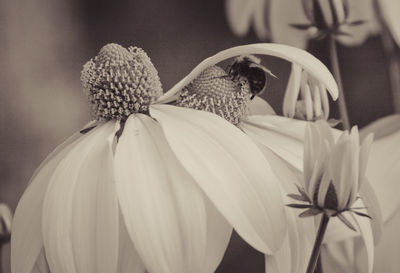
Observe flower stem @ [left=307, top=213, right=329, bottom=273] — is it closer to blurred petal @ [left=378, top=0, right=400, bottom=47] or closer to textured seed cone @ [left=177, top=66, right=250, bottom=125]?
textured seed cone @ [left=177, top=66, right=250, bottom=125]

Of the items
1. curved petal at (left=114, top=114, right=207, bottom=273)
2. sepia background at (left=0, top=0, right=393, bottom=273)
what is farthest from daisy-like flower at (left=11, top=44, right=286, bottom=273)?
sepia background at (left=0, top=0, right=393, bottom=273)

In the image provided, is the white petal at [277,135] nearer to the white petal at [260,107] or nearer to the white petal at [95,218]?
the white petal at [260,107]

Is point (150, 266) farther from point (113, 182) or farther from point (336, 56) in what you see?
point (336, 56)

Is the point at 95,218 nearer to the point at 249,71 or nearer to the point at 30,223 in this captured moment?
the point at 30,223

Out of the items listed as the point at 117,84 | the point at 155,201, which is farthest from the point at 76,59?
the point at 155,201

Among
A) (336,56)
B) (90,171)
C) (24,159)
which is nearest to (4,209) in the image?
(24,159)

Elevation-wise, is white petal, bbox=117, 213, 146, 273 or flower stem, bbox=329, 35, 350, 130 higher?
flower stem, bbox=329, 35, 350, 130

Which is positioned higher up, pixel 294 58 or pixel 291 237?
pixel 294 58
